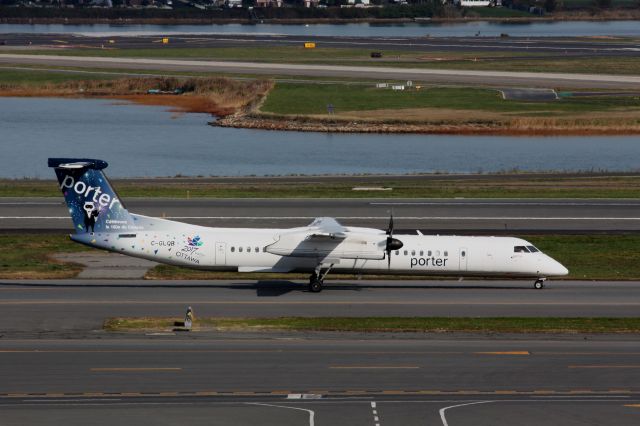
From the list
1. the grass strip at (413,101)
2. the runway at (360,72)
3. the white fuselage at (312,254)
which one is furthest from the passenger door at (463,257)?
the runway at (360,72)

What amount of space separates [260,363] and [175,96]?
114m

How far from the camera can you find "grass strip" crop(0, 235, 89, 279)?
164ft

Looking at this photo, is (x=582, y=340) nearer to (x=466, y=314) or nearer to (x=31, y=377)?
(x=466, y=314)

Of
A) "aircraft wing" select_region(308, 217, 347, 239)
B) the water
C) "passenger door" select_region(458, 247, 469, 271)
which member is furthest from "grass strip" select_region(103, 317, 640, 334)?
the water

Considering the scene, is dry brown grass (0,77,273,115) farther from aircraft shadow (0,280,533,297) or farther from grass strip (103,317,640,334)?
grass strip (103,317,640,334)

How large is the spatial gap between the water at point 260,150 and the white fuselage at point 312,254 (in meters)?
45.2

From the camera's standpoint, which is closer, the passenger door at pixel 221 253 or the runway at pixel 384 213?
the passenger door at pixel 221 253

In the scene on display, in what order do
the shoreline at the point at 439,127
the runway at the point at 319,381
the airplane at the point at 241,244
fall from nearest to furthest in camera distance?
1. the runway at the point at 319,381
2. the airplane at the point at 241,244
3. the shoreline at the point at 439,127

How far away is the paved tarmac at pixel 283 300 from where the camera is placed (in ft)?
138

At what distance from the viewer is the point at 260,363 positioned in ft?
115

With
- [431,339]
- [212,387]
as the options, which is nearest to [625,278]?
[431,339]

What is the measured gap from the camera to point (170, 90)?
148 metres

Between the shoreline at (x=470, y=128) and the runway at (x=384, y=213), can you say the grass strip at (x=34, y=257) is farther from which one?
the shoreline at (x=470, y=128)

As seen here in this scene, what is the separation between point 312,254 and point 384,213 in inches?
764
